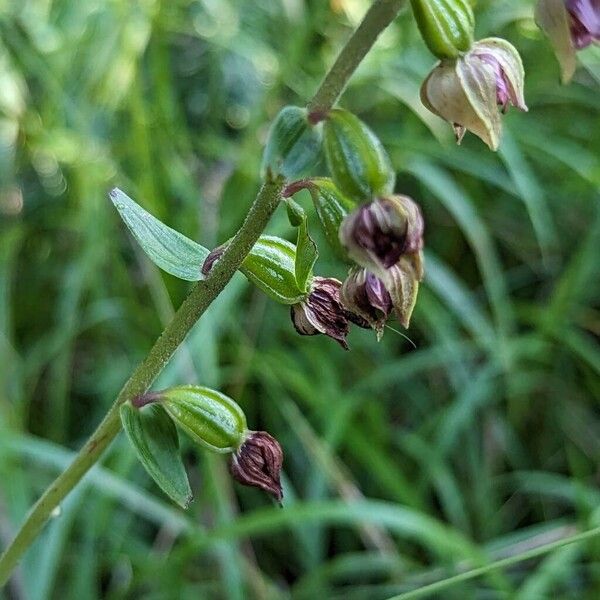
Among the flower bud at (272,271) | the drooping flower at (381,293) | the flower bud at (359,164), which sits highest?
the flower bud at (359,164)

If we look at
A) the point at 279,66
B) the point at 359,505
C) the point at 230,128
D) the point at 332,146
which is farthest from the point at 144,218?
the point at 230,128

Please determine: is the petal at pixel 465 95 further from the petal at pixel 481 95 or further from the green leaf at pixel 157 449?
the green leaf at pixel 157 449

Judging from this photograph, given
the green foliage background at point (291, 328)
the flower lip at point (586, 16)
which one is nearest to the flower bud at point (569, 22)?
the flower lip at point (586, 16)

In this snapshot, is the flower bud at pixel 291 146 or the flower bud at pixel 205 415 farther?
the flower bud at pixel 205 415

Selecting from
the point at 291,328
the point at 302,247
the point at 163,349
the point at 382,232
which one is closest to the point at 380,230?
the point at 382,232

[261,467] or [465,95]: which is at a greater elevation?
[465,95]

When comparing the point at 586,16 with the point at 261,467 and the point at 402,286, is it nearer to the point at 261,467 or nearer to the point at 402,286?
the point at 402,286

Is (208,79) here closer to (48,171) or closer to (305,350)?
(48,171)

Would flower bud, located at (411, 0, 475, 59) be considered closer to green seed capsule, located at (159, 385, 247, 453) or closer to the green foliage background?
green seed capsule, located at (159, 385, 247, 453)
